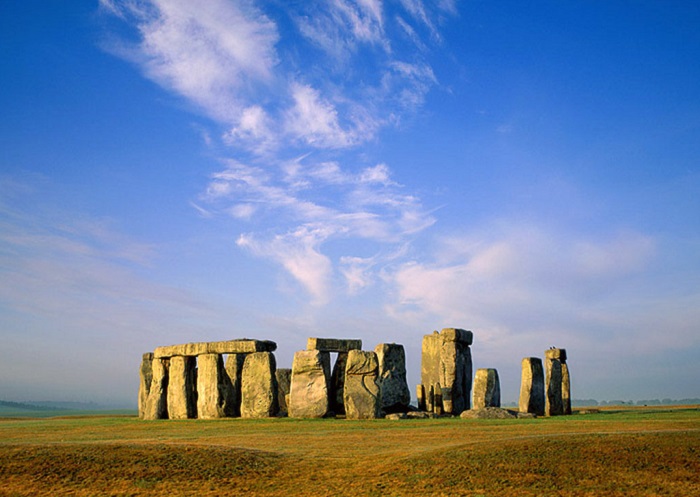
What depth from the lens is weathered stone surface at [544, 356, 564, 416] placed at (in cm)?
2327

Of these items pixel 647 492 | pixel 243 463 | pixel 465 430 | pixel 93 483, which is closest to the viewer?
pixel 647 492

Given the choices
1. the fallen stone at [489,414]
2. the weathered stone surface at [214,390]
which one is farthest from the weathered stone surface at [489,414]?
the weathered stone surface at [214,390]

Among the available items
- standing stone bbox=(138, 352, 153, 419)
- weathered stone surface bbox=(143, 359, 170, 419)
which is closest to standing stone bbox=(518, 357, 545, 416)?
weathered stone surface bbox=(143, 359, 170, 419)

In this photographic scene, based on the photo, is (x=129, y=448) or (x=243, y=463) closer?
(x=243, y=463)

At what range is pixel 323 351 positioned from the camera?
2203 cm

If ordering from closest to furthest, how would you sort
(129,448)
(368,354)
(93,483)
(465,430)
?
(93,483) < (129,448) < (465,430) < (368,354)

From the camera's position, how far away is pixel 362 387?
20.5m

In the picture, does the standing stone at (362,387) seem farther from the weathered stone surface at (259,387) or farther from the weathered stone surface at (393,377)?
the weathered stone surface at (259,387)

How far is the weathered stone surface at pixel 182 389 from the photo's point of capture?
24.4 meters

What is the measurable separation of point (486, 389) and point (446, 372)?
1980 mm

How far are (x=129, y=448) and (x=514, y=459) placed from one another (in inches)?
255

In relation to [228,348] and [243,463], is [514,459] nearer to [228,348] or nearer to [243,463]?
[243,463]

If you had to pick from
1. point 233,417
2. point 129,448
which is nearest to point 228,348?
point 233,417

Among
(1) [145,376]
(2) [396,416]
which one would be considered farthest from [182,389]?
(2) [396,416]
